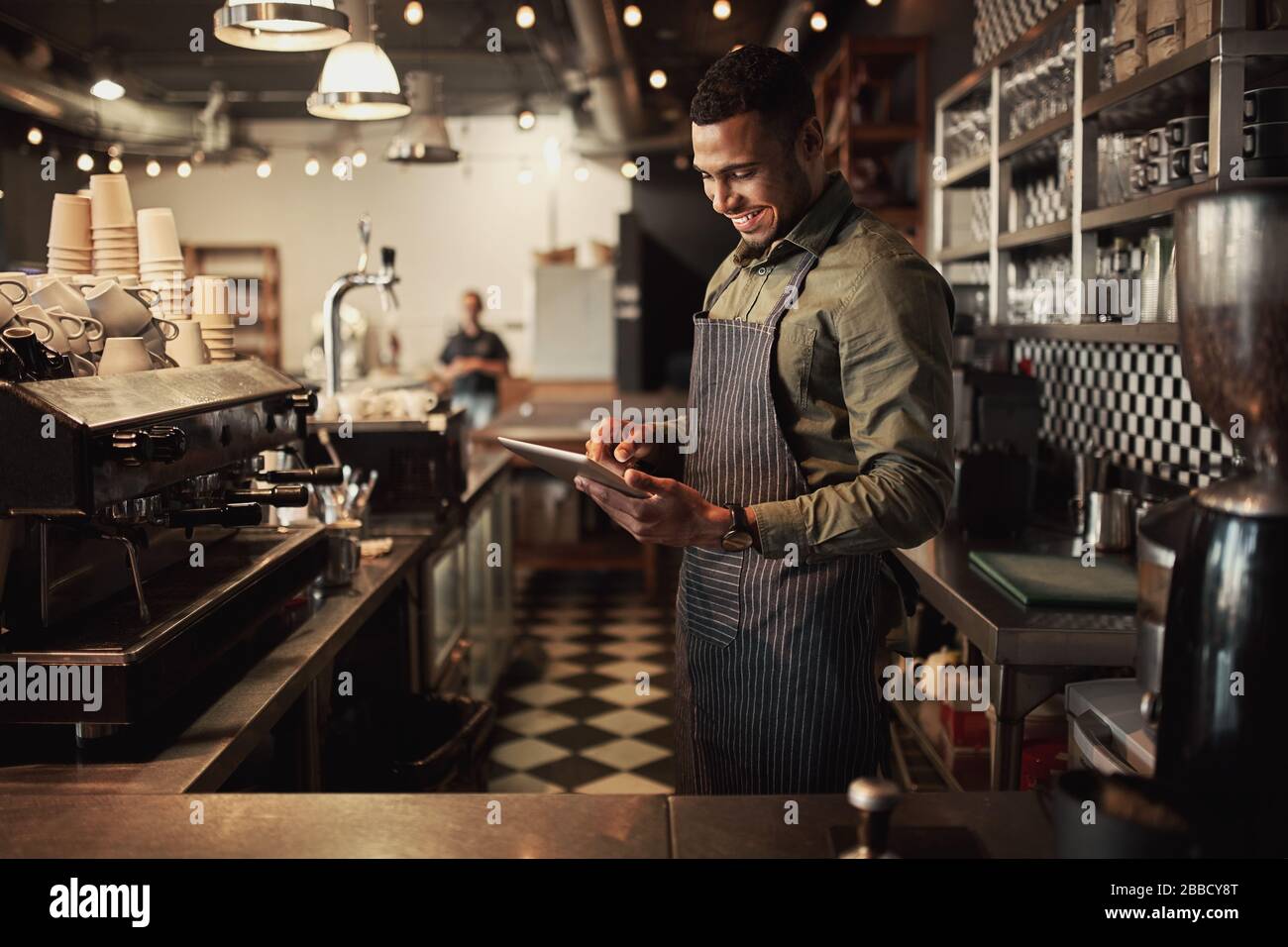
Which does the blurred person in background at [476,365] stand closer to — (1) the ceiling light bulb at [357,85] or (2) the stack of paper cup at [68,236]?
(1) the ceiling light bulb at [357,85]

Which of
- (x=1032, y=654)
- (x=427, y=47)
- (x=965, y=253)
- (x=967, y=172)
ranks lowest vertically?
(x=1032, y=654)

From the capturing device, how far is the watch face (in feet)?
5.86

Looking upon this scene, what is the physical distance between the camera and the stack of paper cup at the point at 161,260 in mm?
2582

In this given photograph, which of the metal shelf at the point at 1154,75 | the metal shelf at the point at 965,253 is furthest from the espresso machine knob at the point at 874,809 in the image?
the metal shelf at the point at 965,253

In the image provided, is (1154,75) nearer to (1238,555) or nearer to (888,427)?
(888,427)

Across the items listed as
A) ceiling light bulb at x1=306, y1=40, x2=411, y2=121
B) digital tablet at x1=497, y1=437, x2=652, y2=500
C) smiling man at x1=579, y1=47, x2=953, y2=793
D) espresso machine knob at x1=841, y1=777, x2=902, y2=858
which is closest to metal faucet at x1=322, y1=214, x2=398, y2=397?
ceiling light bulb at x1=306, y1=40, x2=411, y2=121

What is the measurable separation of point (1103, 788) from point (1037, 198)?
3.31 metres

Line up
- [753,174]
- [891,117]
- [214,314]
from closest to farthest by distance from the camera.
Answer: [753,174]
[214,314]
[891,117]

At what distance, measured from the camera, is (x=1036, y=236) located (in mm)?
3613

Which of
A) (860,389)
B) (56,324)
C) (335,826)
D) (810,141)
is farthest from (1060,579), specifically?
(56,324)

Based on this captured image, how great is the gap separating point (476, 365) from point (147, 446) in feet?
29.5

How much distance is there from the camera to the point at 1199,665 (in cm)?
116

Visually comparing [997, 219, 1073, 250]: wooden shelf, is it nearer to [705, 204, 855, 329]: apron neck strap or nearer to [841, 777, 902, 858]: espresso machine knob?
[705, 204, 855, 329]: apron neck strap
